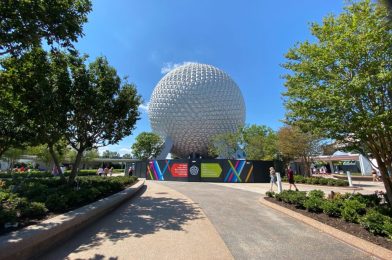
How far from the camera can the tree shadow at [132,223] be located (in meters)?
5.77

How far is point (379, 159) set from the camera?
8156 millimetres

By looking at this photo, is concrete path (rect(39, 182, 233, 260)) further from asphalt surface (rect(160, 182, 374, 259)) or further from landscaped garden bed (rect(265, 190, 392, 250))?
landscaped garden bed (rect(265, 190, 392, 250))

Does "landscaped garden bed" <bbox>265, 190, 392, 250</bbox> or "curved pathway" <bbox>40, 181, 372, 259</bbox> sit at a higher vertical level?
"landscaped garden bed" <bbox>265, 190, 392, 250</bbox>

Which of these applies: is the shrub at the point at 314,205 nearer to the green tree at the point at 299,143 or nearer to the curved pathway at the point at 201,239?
the curved pathway at the point at 201,239

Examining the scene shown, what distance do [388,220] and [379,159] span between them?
310cm


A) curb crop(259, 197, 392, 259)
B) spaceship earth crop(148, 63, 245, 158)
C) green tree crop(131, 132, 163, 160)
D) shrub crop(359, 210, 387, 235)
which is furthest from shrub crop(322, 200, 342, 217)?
green tree crop(131, 132, 163, 160)

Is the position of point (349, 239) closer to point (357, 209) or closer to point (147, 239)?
point (357, 209)

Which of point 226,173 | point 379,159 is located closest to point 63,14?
point 379,159

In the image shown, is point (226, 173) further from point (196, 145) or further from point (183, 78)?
point (183, 78)

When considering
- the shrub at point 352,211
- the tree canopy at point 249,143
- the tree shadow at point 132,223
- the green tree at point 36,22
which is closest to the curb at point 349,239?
the shrub at point 352,211

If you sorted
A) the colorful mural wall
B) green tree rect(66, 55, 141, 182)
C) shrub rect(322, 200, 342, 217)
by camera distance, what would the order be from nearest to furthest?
shrub rect(322, 200, 342, 217) → green tree rect(66, 55, 141, 182) → the colorful mural wall

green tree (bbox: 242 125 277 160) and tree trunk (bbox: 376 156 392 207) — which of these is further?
green tree (bbox: 242 125 277 160)

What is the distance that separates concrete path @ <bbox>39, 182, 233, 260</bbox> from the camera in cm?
508

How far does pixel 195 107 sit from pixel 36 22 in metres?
39.1
